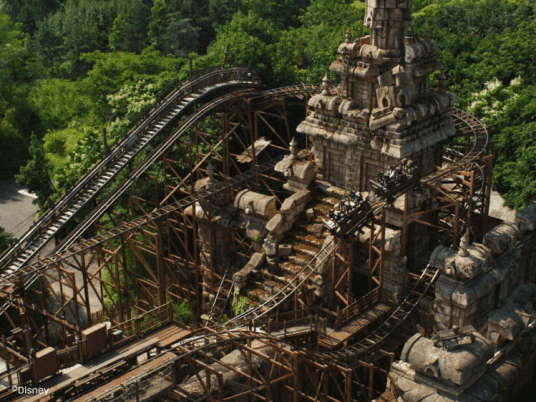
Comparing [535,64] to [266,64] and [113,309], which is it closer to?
[266,64]

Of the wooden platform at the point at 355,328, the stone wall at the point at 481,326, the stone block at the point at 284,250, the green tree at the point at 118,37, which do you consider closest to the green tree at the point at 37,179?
the stone block at the point at 284,250

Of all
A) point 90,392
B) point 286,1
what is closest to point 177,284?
point 90,392

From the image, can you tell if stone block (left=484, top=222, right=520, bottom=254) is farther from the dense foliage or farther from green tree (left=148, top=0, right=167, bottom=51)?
green tree (left=148, top=0, right=167, bottom=51)

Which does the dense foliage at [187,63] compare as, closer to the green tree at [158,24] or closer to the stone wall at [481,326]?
the green tree at [158,24]

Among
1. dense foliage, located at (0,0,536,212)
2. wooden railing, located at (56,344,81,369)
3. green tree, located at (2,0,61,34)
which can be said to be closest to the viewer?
wooden railing, located at (56,344,81,369)

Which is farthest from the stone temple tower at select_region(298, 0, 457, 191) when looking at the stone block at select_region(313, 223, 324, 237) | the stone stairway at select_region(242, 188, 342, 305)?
the stone block at select_region(313, 223, 324, 237)

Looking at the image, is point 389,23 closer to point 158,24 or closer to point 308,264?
point 308,264
